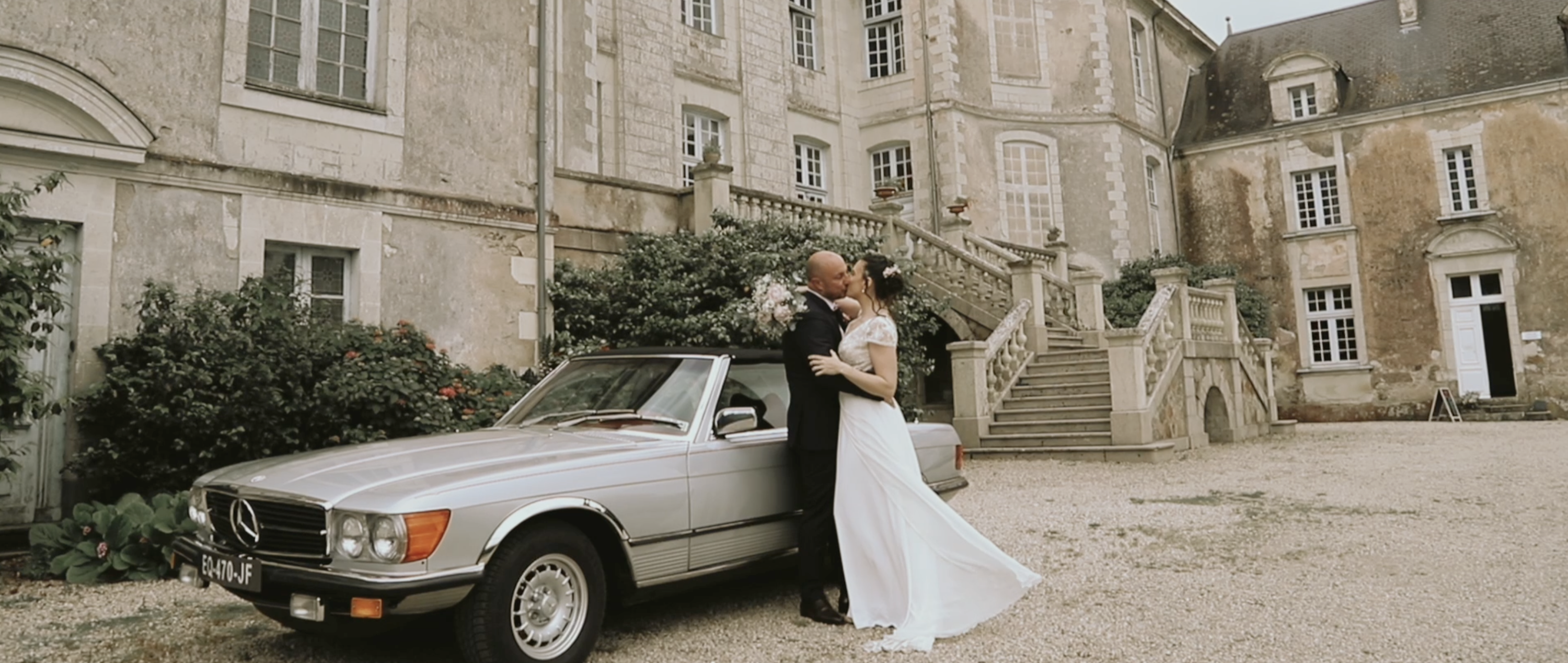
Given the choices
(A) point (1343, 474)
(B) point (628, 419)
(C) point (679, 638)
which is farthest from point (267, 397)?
(A) point (1343, 474)

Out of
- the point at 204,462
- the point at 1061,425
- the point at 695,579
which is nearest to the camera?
the point at 695,579

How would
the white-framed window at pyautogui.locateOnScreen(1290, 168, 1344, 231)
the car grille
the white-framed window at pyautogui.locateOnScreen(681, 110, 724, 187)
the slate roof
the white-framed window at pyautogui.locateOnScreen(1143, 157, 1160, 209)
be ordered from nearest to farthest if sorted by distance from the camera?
the car grille < the white-framed window at pyautogui.locateOnScreen(681, 110, 724, 187) < the slate roof < the white-framed window at pyautogui.locateOnScreen(1290, 168, 1344, 231) < the white-framed window at pyautogui.locateOnScreen(1143, 157, 1160, 209)

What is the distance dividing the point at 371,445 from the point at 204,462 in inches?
144

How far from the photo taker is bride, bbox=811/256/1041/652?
4.43 metres

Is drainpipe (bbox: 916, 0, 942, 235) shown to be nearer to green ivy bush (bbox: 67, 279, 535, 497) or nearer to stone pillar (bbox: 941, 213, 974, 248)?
stone pillar (bbox: 941, 213, 974, 248)

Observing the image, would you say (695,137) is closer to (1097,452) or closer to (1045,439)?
(1045,439)

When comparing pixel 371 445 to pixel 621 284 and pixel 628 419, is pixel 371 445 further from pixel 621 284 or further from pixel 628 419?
pixel 621 284

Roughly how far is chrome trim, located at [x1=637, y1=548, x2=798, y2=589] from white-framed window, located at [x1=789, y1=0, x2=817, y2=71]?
17.2 meters

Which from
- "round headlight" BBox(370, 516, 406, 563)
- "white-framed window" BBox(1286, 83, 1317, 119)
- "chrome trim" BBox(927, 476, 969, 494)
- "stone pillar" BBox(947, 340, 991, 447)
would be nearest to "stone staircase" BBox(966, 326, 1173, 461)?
"stone pillar" BBox(947, 340, 991, 447)

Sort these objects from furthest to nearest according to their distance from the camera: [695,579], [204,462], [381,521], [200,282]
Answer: [200,282] → [204,462] → [695,579] → [381,521]

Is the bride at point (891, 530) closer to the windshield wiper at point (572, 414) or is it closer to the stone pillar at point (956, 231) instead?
the windshield wiper at point (572, 414)

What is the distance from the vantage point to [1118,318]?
20.8 metres

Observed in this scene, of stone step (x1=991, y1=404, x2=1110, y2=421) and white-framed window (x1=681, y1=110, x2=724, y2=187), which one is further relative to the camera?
white-framed window (x1=681, y1=110, x2=724, y2=187)

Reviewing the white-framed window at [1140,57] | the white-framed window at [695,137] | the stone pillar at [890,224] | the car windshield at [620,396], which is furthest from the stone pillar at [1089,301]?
the car windshield at [620,396]
